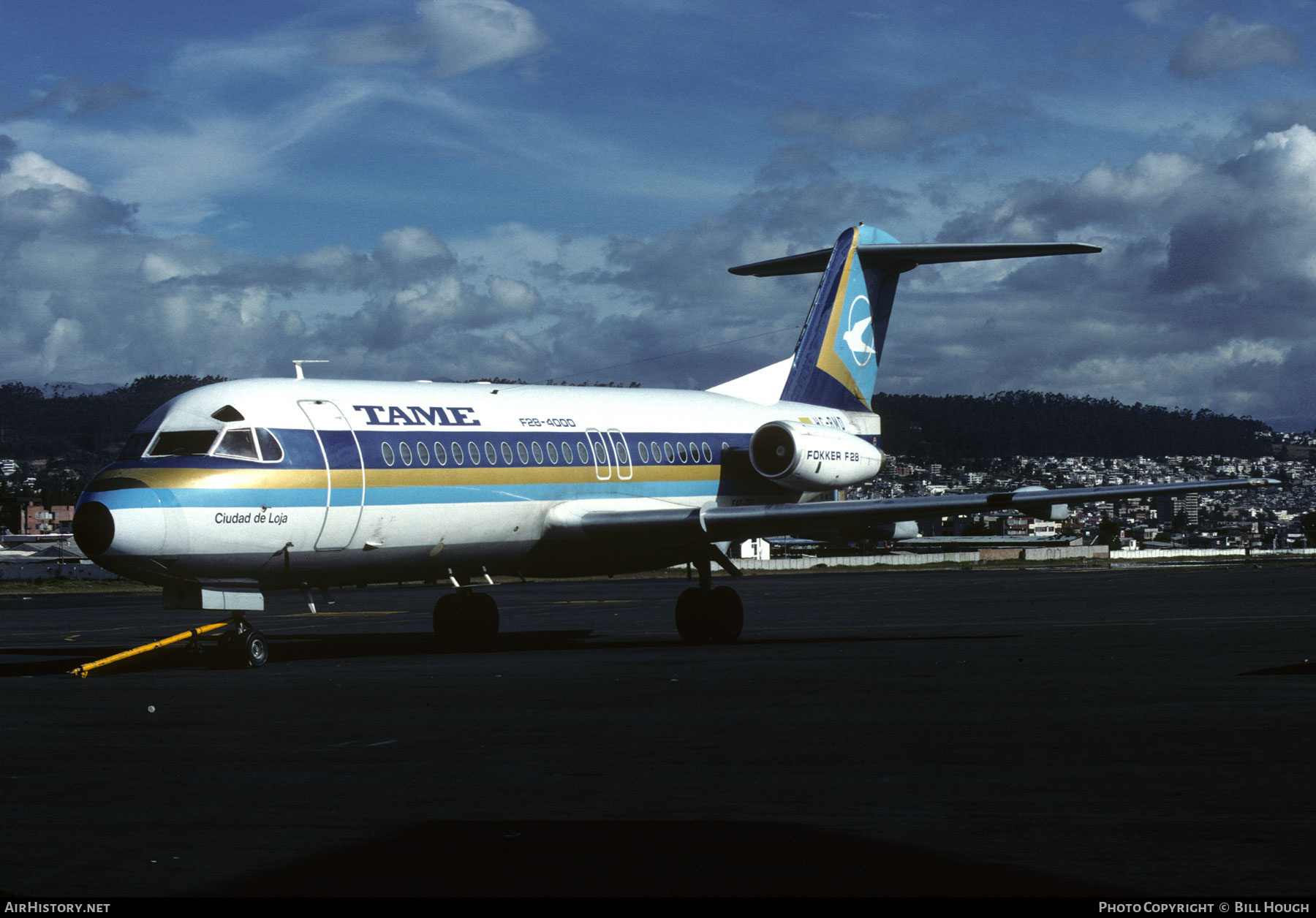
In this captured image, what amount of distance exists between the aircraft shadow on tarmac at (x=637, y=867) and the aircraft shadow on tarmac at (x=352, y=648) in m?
13.2

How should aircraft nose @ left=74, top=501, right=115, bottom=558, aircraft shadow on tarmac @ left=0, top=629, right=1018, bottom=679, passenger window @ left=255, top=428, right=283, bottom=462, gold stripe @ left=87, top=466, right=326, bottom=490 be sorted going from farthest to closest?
aircraft shadow on tarmac @ left=0, top=629, right=1018, bottom=679, passenger window @ left=255, top=428, right=283, bottom=462, gold stripe @ left=87, top=466, right=326, bottom=490, aircraft nose @ left=74, top=501, right=115, bottom=558

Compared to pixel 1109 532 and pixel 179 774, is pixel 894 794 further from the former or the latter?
pixel 1109 532

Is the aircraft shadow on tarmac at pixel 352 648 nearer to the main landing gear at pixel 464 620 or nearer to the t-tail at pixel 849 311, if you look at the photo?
the main landing gear at pixel 464 620

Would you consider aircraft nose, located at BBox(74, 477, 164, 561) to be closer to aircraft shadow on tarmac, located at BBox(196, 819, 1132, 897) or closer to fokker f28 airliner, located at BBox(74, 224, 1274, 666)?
fokker f28 airliner, located at BBox(74, 224, 1274, 666)

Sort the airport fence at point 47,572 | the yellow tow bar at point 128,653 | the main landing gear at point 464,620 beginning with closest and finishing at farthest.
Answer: the yellow tow bar at point 128,653
the main landing gear at point 464,620
the airport fence at point 47,572

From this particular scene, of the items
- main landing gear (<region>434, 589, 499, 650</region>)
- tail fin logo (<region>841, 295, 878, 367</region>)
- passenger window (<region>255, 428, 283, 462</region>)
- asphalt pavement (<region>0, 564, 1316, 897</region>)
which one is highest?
tail fin logo (<region>841, 295, 878, 367</region>)

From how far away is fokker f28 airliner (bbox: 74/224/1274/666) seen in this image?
19.7 m

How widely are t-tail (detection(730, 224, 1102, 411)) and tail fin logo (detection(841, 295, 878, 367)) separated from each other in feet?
0.05

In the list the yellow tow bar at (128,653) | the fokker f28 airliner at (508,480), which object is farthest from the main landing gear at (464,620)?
the yellow tow bar at (128,653)

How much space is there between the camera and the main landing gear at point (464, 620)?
25594 millimetres

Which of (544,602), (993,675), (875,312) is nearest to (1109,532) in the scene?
(544,602)

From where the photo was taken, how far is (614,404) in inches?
1059

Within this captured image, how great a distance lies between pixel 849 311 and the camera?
31.4m

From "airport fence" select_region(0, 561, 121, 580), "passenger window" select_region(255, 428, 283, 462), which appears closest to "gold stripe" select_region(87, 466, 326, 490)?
"passenger window" select_region(255, 428, 283, 462)
